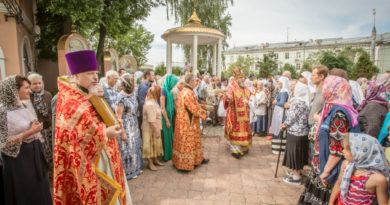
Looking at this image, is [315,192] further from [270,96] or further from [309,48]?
[309,48]

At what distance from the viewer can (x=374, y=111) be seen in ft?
11.8

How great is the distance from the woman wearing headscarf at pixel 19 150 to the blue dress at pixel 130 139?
4.98 ft

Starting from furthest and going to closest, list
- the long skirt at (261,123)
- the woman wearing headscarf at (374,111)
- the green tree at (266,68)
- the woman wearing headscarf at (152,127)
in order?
1. the green tree at (266,68)
2. the long skirt at (261,123)
3. the woman wearing headscarf at (152,127)
4. the woman wearing headscarf at (374,111)

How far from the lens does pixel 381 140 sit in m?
3.03

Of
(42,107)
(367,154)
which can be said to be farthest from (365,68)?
(42,107)

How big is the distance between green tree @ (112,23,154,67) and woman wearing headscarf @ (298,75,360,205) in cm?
2914

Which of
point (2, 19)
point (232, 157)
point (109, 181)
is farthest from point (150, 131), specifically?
point (2, 19)

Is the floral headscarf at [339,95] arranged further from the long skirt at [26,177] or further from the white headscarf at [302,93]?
the long skirt at [26,177]

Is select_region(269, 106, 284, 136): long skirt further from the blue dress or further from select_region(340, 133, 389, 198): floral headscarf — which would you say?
select_region(340, 133, 389, 198): floral headscarf

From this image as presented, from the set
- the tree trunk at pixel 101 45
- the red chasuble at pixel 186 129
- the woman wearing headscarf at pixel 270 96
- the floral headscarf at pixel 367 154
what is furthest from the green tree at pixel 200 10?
the floral headscarf at pixel 367 154

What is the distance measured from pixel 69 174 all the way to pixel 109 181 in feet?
1.15

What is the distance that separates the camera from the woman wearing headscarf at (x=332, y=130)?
8.02 ft

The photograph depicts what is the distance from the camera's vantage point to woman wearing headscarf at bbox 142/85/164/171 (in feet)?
14.5

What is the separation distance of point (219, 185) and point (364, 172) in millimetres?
2527
